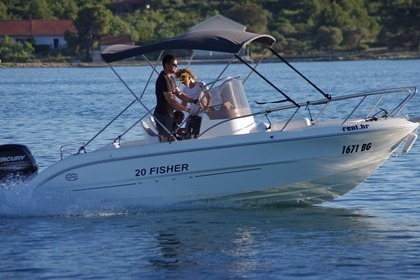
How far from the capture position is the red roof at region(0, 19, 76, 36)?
104438mm

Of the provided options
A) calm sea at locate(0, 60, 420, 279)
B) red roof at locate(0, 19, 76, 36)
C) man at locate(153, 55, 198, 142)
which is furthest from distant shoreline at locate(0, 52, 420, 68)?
man at locate(153, 55, 198, 142)

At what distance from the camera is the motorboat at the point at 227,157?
13.9 m

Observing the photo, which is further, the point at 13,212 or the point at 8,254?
the point at 13,212

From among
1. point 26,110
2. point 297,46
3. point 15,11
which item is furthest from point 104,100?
point 15,11

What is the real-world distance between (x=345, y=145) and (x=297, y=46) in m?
89.2

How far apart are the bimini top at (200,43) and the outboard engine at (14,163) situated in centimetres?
176

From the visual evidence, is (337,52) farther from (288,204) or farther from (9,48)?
(288,204)

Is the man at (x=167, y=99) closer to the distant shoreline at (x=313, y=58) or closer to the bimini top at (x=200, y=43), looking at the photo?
the bimini top at (x=200, y=43)

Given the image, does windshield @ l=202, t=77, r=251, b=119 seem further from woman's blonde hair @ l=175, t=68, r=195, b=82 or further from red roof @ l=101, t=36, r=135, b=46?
red roof @ l=101, t=36, r=135, b=46

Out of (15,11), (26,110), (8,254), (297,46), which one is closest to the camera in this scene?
(8,254)

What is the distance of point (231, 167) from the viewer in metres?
14.0

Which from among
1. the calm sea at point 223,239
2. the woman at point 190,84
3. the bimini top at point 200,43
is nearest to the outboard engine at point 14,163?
the calm sea at point 223,239

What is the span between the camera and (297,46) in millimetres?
102562

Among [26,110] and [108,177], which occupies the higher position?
[108,177]
